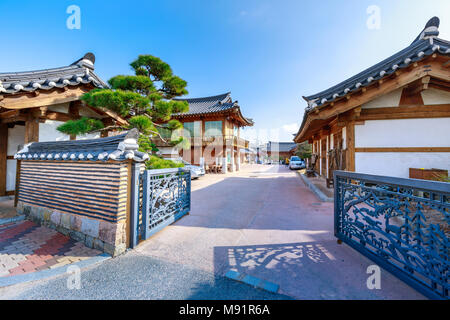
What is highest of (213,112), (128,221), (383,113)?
(213,112)

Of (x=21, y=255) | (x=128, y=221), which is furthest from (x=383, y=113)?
(x=21, y=255)

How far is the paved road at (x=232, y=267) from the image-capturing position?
2.06 meters

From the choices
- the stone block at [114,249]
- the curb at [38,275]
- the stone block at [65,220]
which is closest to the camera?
the curb at [38,275]

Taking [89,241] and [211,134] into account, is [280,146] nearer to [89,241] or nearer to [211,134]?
[211,134]

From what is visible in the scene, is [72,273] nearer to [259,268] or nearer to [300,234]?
[259,268]

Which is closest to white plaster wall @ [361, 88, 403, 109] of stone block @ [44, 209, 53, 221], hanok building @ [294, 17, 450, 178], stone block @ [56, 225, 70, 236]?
hanok building @ [294, 17, 450, 178]

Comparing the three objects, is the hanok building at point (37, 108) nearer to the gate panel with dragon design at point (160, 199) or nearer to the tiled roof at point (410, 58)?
the gate panel with dragon design at point (160, 199)

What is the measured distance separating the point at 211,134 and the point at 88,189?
14095 millimetres

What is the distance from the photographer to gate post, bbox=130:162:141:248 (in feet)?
10.1

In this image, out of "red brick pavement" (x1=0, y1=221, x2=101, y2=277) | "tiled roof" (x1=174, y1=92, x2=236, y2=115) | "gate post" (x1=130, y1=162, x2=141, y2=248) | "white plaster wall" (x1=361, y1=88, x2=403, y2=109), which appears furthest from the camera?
"tiled roof" (x1=174, y1=92, x2=236, y2=115)

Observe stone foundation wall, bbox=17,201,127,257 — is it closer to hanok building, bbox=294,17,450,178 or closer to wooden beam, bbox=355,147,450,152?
hanok building, bbox=294,17,450,178

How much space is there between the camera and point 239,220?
4480 mm

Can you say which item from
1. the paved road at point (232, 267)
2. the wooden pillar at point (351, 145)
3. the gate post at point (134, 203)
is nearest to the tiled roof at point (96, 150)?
the gate post at point (134, 203)
